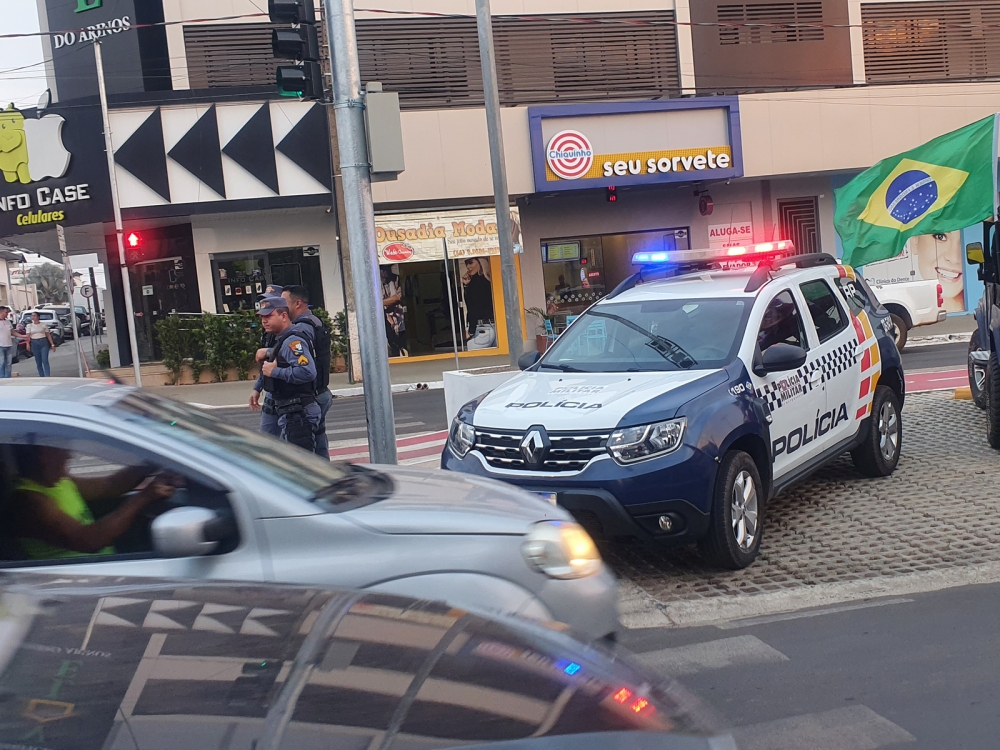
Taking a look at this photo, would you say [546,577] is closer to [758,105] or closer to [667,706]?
[667,706]

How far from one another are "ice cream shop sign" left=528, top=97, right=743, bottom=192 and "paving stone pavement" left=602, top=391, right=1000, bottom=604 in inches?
579

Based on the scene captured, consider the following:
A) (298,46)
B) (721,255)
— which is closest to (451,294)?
(298,46)

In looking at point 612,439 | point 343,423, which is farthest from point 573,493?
point 343,423

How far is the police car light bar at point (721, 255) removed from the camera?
8523 mm

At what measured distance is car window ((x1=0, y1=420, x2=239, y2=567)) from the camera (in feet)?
11.4

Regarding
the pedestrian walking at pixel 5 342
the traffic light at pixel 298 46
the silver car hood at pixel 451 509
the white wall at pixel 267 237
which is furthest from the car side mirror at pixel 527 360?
the pedestrian walking at pixel 5 342

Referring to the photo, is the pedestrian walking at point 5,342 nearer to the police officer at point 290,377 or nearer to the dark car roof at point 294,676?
the police officer at point 290,377

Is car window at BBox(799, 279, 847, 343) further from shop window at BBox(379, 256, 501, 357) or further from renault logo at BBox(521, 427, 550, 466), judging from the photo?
shop window at BBox(379, 256, 501, 357)

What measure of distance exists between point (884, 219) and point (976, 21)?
20.0m

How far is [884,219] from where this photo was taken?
10.3 metres

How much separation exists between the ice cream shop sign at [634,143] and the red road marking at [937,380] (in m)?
9.82

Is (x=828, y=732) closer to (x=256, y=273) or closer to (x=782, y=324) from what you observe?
(x=782, y=324)

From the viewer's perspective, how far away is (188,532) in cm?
326

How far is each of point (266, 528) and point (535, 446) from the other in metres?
2.74
